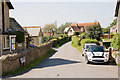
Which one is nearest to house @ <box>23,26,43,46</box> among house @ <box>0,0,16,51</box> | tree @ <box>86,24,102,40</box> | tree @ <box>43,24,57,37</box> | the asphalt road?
tree @ <box>86,24,102,40</box>

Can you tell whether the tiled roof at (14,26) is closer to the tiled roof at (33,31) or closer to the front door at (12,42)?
the front door at (12,42)

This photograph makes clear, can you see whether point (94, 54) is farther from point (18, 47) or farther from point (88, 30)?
point (88, 30)

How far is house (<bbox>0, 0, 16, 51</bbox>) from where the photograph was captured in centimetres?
1816

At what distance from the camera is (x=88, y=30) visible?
3572 cm

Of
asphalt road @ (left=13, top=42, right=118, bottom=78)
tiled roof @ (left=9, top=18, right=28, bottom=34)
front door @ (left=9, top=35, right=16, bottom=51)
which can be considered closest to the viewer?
asphalt road @ (left=13, top=42, right=118, bottom=78)

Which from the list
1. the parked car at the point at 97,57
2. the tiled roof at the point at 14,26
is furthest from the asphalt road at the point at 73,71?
the tiled roof at the point at 14,26

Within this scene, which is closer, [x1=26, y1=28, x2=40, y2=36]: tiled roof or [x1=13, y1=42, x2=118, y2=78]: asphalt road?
[x1=13, y1=42, x2=118, y2=78]: asphalt road

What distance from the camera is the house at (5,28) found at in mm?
18156

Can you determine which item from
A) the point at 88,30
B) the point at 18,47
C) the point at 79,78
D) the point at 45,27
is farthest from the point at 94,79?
the point at 45,27

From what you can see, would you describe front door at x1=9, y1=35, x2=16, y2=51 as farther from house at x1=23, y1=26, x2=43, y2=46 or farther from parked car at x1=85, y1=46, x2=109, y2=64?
house at x1=23, y1=26, x2=43, y2=46

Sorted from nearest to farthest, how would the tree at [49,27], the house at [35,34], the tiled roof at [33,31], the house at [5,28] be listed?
the house at [5,28]
the house at [35,34]
the tiled roof at [33,31]
the tree at [49,27]

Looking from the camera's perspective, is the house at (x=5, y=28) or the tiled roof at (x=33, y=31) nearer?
the house at (x=5, y=28)

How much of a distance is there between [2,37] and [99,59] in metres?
9.96

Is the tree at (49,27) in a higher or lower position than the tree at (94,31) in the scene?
higher
